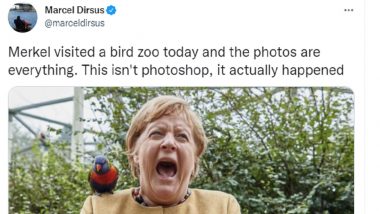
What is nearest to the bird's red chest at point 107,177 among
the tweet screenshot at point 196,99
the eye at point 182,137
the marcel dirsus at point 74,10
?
the tweet screenshot at point 196,99

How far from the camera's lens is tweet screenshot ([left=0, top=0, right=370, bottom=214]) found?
4.96 ft

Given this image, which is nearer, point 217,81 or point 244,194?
point 217,81

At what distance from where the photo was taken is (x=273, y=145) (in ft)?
6.04

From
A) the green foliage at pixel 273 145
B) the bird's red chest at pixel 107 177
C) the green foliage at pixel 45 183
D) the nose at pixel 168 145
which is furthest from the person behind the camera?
the green foliage at pixel 45 183

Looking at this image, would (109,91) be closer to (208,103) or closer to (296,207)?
(208,103)

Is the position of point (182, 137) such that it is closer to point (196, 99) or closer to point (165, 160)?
point (165, 160)

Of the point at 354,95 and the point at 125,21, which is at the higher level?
the point at 125,21

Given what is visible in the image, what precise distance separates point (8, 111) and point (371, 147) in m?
1.06

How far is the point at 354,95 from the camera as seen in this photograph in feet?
5.49

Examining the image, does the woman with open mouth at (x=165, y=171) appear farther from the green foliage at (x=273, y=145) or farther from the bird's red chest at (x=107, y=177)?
the green foliage at (x=273, y=145)

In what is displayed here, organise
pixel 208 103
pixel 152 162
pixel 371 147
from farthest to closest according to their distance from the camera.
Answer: pixel 208 103, pixel 371 147, pixel 152 162

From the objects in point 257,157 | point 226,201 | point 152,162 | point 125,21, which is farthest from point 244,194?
point 125,21

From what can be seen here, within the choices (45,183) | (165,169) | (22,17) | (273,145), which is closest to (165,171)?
(165,169)

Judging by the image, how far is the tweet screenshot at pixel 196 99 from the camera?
1512 mm
